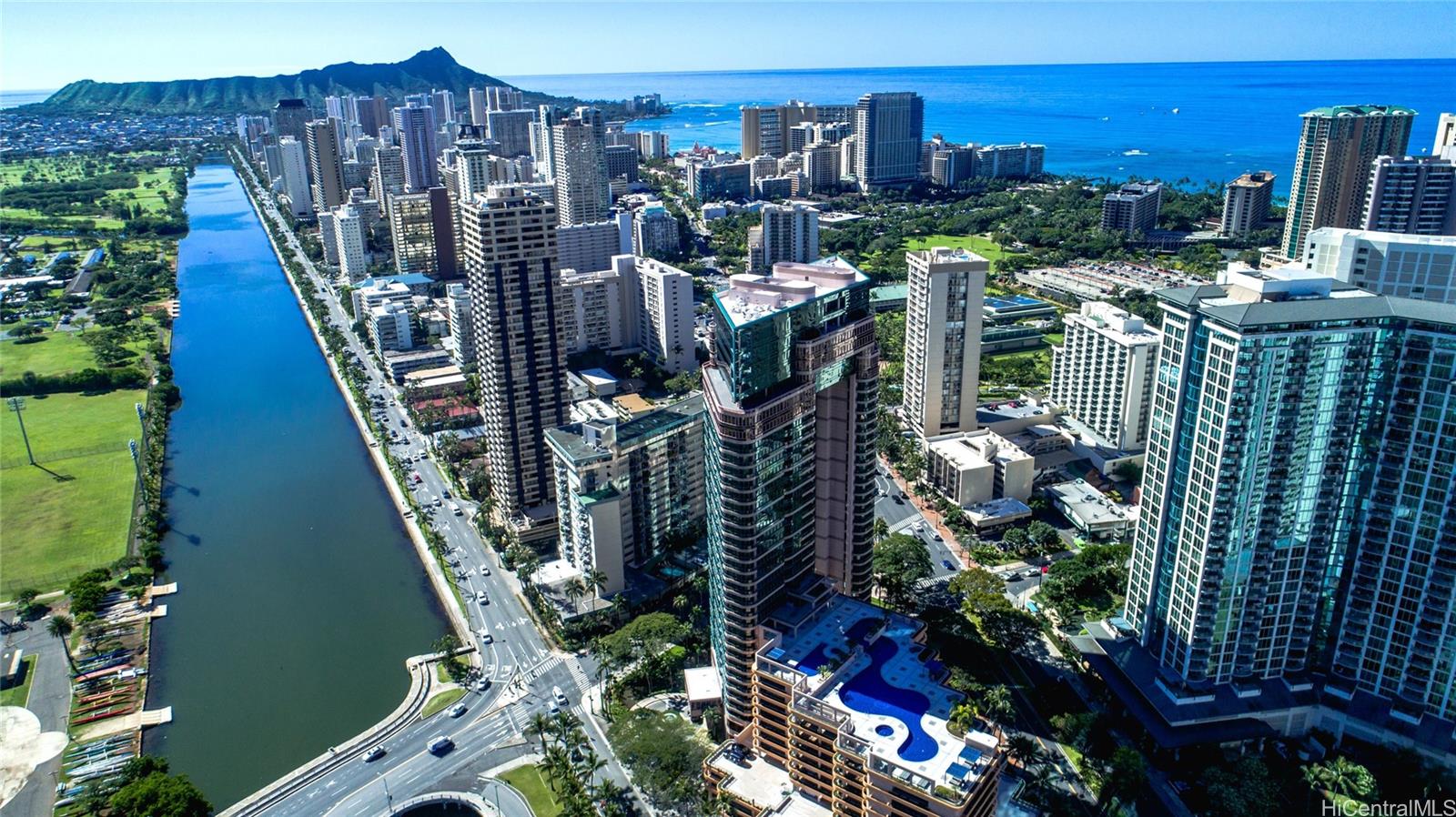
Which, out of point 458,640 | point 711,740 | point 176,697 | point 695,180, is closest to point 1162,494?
point 711,740

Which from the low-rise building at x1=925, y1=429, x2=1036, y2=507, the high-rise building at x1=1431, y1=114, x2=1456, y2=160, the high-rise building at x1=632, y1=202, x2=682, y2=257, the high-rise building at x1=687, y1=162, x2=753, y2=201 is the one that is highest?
the high-rise building at x1=1431, y1=114, x2=1456, y2=160

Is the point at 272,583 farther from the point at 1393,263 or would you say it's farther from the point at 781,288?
the point at 1393,263

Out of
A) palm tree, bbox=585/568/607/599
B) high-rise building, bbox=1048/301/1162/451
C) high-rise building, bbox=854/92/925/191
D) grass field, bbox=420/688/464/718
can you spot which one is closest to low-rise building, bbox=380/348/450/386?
palm tree, bbox=585/568/607/599

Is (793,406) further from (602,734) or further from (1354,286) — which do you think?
(1354,286)

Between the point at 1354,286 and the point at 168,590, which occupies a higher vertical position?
the point at 1354,286

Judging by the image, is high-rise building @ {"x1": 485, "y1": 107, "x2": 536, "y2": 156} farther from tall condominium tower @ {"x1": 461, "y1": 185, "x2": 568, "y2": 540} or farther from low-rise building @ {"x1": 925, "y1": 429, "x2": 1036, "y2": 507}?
low-rise building @ {"x1": 925, "y1": 429, "x2": 1036, "y2": 507}

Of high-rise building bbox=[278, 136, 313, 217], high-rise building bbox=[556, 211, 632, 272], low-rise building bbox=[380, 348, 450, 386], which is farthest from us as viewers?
high-rise building bbox=[278, 136, 313, 217]
